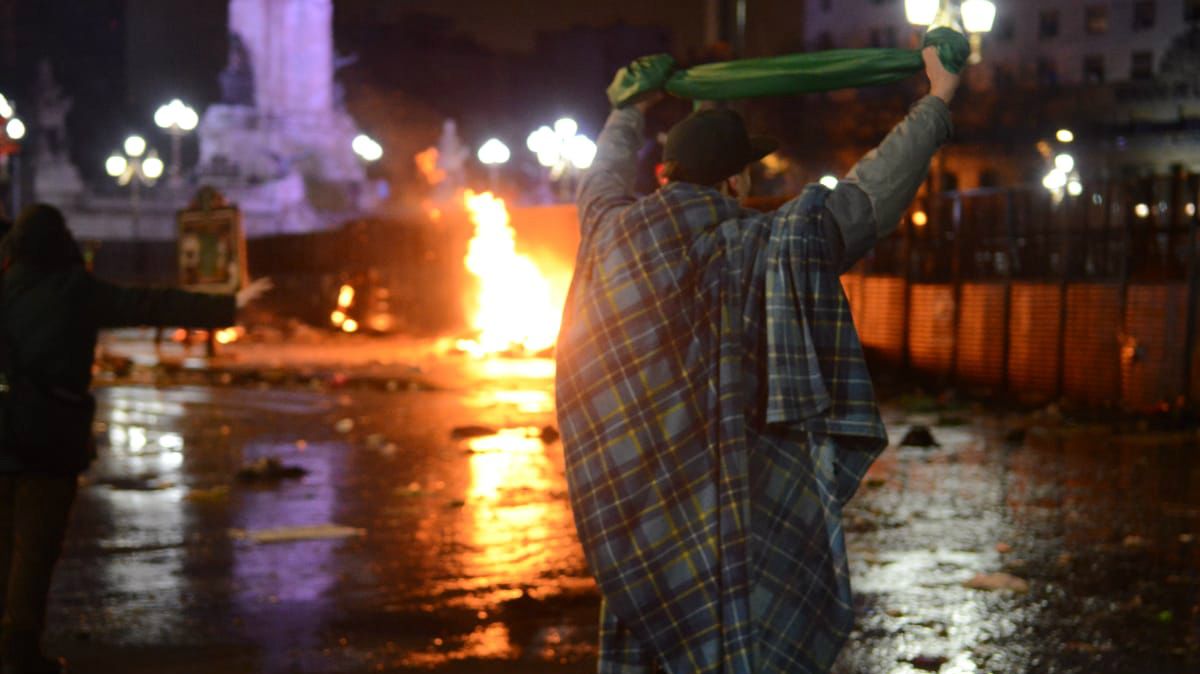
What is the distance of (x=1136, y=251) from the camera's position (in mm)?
17828

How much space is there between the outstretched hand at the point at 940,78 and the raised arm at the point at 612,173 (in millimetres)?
800

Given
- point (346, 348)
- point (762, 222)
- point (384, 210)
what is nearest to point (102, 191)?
point (384, 210)

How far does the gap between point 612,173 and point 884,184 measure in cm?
77

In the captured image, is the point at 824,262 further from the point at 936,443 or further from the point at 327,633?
the point at 936,443

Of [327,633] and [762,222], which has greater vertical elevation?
[762,222]

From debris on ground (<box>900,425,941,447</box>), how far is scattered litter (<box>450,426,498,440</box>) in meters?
4.15

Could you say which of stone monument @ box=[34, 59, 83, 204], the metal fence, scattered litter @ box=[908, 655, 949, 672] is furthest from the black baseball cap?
stone monument @ box=[34, 59, 83, 204]

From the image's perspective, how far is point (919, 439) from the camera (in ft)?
48.0

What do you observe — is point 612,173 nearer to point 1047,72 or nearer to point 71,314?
point 71,314

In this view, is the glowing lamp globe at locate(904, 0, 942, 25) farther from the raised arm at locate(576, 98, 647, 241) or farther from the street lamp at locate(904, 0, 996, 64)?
the raised arm at locate(576, 98, 647, 241)

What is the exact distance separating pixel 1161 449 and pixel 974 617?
304 inches

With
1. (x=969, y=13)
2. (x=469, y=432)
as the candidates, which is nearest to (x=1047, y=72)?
(x=969, y=13)

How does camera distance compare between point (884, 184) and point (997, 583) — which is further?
point (997, 583)

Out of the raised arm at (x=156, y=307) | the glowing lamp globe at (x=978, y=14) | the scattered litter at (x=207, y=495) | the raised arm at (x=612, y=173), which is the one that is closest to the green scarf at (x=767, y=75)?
the raised arm at (x=612, y=173)
